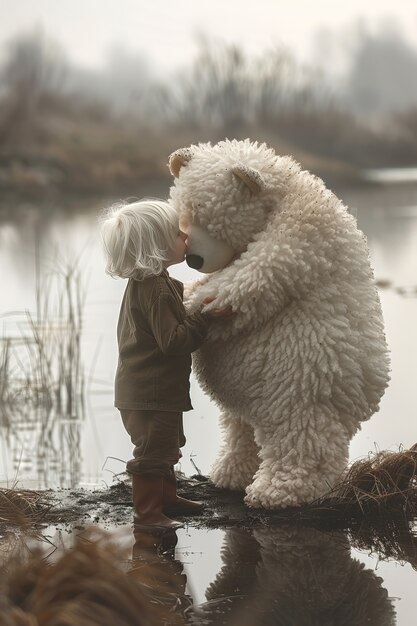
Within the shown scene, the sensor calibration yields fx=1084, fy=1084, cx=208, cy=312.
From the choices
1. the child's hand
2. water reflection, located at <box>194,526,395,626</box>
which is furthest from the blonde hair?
water reflection, located at <box>194,526,395,626</box>

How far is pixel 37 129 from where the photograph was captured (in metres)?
5.04

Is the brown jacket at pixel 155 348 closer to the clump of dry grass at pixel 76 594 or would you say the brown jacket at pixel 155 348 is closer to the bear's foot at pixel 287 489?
the bear's foot at pixel 287 489

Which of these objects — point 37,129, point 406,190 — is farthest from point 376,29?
point 37,129

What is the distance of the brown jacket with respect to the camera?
1671 millimetres

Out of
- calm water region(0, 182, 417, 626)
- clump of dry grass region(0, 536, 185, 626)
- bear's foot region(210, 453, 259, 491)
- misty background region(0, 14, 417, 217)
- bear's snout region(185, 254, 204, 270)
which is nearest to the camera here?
clump of dry grass region(0, 536, 185, 626)

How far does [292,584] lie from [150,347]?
1.46ft

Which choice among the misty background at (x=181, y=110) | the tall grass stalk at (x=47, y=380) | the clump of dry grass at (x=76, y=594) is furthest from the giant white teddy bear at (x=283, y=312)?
the misty background at (x=181, y=110)

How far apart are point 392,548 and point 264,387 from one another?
0.32 metres

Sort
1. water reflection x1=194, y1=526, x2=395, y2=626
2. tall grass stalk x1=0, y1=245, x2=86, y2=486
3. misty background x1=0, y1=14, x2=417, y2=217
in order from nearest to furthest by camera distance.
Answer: water reflection x1=194, y1=526, x2=395, y2=626, tall grass stalk x1=0, y1=245, x2=86, y2=486, misty background x1=0, y1=14, x2=417, y2=217

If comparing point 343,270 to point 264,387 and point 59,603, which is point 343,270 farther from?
point 59,603

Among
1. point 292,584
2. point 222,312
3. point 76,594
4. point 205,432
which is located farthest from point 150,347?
point 205,432

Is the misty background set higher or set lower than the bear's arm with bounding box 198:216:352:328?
higher

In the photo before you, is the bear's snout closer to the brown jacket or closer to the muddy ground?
the brown jacket

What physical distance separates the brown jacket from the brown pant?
18mm
